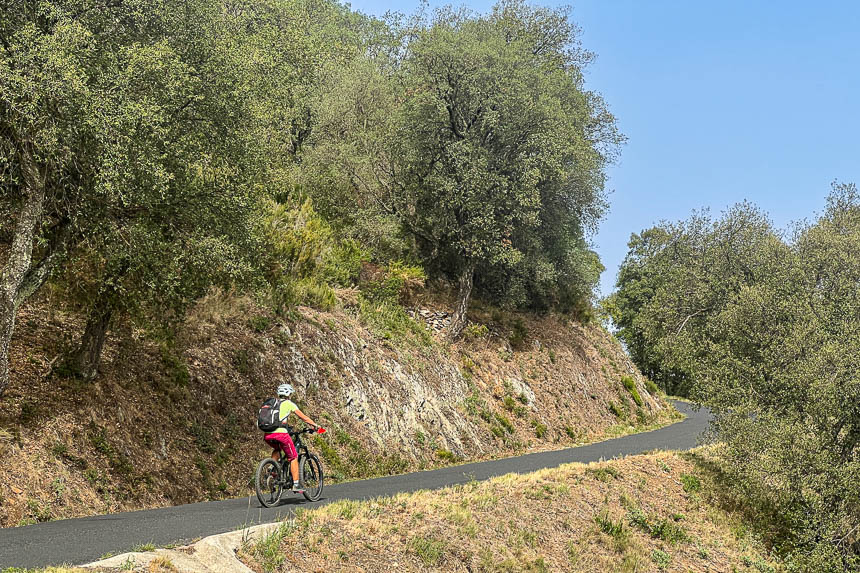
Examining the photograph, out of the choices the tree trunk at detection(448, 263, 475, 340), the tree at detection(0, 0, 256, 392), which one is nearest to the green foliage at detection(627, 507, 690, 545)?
the tree at detection(0, 0, 256, 392)

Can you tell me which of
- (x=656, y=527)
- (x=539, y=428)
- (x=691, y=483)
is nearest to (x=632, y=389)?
(x=539, y=428)

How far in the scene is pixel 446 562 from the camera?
11.6 m

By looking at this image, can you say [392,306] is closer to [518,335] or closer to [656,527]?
[518,335]

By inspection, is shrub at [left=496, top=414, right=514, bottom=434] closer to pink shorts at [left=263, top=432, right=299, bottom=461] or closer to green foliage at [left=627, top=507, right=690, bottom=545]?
green foliage at [left=627, top=507, right=690, bottom=545]

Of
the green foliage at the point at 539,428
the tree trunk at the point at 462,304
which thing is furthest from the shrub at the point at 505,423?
the tree trunk at the point at 462,304

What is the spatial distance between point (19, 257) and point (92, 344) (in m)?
3.13

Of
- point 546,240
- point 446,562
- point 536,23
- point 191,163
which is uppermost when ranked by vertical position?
point 536,23

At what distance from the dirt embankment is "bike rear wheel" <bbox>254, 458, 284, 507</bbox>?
327 cm

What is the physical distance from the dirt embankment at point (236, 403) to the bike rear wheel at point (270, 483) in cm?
327

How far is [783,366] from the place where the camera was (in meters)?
21.4

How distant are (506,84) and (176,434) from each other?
20.9 meters

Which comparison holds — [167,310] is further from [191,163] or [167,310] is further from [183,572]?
[183,572]

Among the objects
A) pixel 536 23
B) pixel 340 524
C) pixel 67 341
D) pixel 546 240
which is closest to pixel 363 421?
pixel 67 341

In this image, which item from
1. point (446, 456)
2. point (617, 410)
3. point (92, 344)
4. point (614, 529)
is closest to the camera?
point (92, 344)
